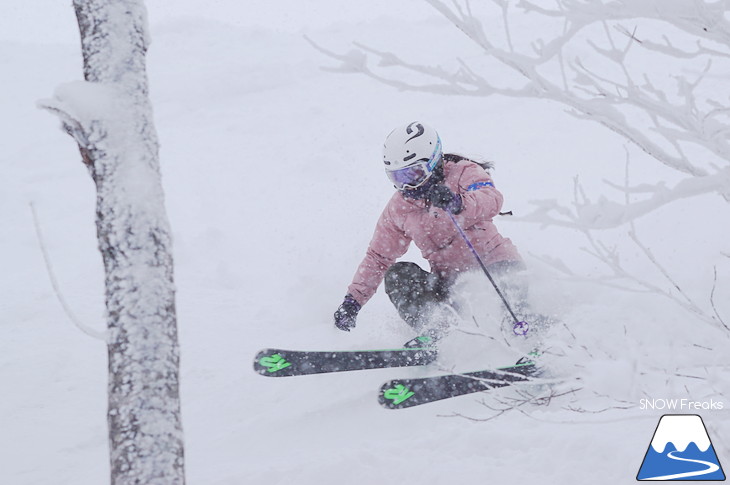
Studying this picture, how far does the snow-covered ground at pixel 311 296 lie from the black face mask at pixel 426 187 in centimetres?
103

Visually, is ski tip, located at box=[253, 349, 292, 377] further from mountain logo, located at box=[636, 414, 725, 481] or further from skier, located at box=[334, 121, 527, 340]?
mountain logo, located at box=[636, 414, 725, 481]

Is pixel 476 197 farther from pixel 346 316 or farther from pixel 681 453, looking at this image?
pixel 681 453

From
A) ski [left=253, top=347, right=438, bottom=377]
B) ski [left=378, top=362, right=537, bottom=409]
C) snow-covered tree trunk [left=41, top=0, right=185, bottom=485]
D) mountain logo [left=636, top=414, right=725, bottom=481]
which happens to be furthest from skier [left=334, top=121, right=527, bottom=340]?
snow-covered tree trunk [left=41, top=0, right=185, bottom=485]

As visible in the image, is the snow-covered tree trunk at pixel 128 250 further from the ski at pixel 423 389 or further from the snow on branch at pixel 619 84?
the ski at pixel 423 389

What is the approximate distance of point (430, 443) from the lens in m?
3.77

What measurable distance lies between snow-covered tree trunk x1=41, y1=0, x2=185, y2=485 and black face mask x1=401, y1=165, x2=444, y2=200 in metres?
2.82

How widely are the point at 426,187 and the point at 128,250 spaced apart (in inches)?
118

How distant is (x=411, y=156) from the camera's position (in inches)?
204

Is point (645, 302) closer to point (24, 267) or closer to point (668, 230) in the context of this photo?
point (668, 230)

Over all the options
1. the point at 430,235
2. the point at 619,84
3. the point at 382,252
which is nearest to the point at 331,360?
the point at 382,252

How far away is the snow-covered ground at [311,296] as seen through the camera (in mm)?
3490

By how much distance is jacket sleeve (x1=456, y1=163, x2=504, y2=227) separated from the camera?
5207 millimetres

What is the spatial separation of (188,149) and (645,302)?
8.90m

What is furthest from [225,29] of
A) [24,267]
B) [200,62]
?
[24,267]
